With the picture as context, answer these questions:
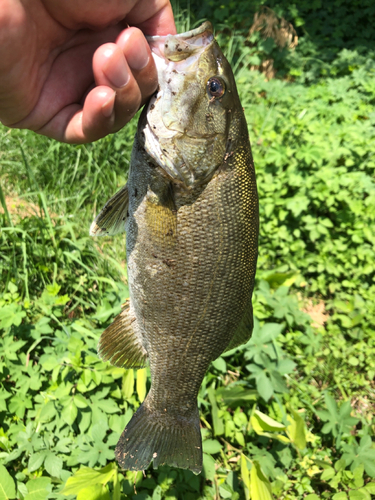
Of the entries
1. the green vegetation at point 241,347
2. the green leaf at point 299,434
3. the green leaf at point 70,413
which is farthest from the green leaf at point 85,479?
the green leaf at point 299,434

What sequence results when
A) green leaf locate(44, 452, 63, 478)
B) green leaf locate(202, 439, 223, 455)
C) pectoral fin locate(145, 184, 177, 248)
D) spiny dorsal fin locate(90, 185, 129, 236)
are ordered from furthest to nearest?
green leaf locate(202, 439, 223, 455)
green leaf locate(44, 452, 63, 478)
spiny dorsal fin locate(90, 185, 129, 236)
pectoral fin locate(145, 184, 177, 248)

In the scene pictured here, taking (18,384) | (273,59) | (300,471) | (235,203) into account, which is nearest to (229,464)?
(300,471)

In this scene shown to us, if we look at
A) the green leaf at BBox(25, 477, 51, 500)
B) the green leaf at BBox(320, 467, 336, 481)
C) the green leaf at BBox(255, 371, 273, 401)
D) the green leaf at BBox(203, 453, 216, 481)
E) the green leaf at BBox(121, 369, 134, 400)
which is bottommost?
the green leaf at BBox(320, 467, 336, 481)

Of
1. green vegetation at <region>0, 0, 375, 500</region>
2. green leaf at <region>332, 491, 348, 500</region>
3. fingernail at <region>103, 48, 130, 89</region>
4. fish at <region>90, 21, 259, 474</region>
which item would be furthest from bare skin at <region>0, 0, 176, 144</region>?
green leaf at <region>332, 491, 348, 500</region>

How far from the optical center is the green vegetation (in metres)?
2.28

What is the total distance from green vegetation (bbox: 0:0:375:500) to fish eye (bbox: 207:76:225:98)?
1.70 meters

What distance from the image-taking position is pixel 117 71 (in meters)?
1.40

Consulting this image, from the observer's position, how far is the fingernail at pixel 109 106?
4.66 feet

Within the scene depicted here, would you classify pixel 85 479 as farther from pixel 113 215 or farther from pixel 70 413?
pixel 113 215

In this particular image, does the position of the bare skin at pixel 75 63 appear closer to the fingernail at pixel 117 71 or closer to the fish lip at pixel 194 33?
the fingernail at pixel 117 71

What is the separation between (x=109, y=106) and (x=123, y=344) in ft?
3.71

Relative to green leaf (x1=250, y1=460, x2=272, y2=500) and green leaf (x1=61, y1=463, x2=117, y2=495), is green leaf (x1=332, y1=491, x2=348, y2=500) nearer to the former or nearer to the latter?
green leaf (x1=250, y1=460, x2=272, y2=500)

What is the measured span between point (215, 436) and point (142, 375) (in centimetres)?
77

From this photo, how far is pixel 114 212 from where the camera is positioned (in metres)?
1.76
